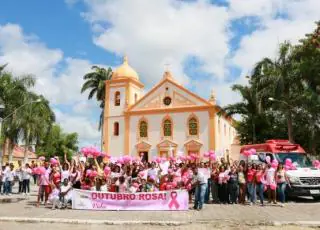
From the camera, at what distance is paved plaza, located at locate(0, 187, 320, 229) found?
32.3 feet

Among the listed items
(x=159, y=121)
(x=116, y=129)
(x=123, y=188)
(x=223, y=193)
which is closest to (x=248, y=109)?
(x=159, y=121)

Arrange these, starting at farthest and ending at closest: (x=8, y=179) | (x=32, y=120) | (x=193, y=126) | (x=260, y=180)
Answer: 1. (x=193, y=126)
2. (x=32, y=120)
3. (x=8, y=179)
4. (x=260, y=180)

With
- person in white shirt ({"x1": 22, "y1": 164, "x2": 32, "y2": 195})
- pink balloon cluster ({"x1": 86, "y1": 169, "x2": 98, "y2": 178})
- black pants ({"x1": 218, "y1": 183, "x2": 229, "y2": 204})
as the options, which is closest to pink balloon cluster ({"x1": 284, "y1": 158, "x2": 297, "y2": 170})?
black pants ({"x1": 218, "y1": 183, "x2": 229, "y2": 204})

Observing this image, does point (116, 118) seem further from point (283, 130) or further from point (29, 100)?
point (283, 130)

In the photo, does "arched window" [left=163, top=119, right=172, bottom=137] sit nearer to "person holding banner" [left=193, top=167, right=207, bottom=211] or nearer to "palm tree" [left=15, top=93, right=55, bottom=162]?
"palm tree" [left=15, top=93, right=55, bottom=162]

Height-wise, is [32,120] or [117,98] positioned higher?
[117,98]

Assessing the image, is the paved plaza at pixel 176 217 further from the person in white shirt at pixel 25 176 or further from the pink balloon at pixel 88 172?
the person in white shirt at pixel 25 176

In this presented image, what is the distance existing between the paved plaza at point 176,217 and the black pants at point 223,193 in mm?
980

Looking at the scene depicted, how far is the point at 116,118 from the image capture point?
4266 centimetres

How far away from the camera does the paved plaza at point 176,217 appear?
9.85 meters

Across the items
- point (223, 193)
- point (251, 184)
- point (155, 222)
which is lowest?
point (155, 222)

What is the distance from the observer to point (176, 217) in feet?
36.3

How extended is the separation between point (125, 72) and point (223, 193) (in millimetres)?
30896

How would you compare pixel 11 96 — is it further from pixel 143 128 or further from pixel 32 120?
pixel 143 128
